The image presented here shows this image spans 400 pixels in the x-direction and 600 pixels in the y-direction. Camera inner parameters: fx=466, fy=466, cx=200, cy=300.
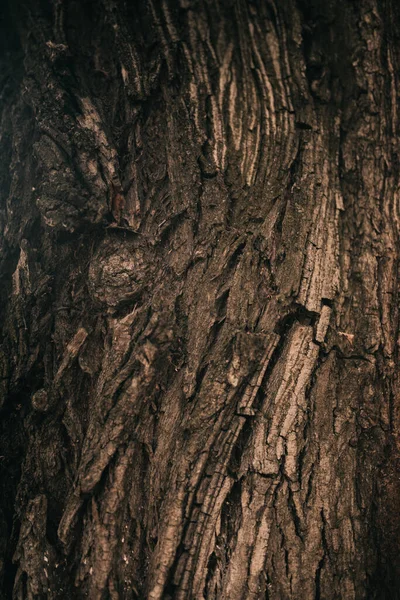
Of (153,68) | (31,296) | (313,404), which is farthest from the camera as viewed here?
(31,296)

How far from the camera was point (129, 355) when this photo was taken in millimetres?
2162

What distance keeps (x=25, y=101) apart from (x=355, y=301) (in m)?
2.11

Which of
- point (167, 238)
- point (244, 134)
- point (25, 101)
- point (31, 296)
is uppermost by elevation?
point (25, 101)

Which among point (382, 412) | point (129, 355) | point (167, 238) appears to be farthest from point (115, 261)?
point (382, 412)

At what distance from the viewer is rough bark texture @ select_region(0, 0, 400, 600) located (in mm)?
2002

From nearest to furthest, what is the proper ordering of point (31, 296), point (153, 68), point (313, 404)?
1. point (313, 404)
2. point (153, 68)
3. point (31, 296)

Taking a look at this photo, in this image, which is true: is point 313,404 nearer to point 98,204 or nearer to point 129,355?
point 129,355

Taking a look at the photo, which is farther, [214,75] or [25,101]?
[25,101]

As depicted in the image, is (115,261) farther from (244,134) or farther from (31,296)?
(244,134)

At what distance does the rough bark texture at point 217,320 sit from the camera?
2.00 m

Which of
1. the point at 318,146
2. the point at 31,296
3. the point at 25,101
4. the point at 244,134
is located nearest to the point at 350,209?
the point at 318,146

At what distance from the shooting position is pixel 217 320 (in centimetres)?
214

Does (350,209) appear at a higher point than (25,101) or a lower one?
lower

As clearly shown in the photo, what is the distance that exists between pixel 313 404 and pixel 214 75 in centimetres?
156
